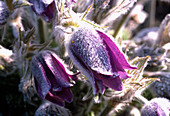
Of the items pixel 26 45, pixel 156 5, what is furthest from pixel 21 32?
pixel 156 5

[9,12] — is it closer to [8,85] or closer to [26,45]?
[26,45]

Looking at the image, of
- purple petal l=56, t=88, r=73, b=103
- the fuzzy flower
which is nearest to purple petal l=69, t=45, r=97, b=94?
purple petal l=56, t=88, r=73, b=103

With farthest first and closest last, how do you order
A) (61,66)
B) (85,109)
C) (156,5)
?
1. (156,5)
2. (85,109)
3. (61,66)

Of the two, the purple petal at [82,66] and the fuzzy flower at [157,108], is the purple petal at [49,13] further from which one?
the fuzzy flower at [157,108]

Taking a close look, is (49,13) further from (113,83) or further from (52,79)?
(113,83)

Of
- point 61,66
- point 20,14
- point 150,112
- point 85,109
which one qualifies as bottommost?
point 85,109

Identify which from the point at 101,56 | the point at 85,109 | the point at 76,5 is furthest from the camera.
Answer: the point at 85,109

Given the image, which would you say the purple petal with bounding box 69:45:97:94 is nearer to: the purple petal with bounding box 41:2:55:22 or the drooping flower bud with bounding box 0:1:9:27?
the purple petal with bounding box 41:2:55:22

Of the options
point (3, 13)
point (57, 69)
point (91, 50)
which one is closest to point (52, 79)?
point (57, 69)
